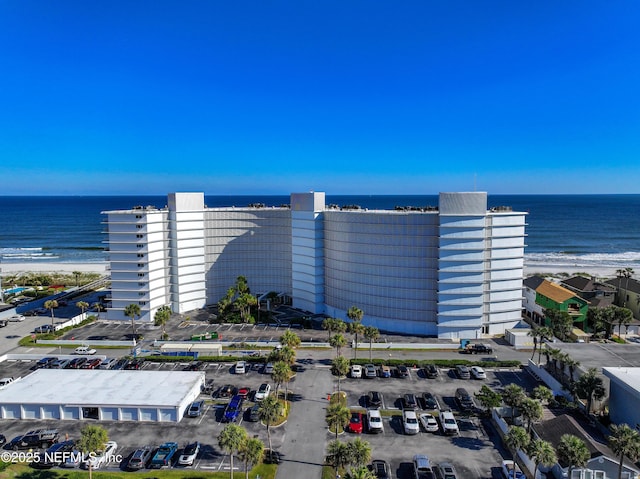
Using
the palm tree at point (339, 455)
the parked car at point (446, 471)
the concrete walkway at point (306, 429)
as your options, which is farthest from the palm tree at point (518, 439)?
the concrete walkway at point (306, 429)

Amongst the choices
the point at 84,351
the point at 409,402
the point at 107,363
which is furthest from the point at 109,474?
the point at 84,351

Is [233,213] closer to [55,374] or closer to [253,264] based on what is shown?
[253,264]

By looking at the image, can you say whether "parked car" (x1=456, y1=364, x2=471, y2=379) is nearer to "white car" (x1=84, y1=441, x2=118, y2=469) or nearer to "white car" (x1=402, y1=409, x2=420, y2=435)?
"white car" (x1=402, y1=409, x2=420, y2=435)

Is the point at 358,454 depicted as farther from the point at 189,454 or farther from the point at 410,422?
the point at 189,454

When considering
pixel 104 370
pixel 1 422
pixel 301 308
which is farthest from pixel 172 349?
pixel 301 308

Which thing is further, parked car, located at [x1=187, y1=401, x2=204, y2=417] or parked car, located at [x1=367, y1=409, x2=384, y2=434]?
parked car, located at [x1=187, y1=401, x2=204, y2=417]

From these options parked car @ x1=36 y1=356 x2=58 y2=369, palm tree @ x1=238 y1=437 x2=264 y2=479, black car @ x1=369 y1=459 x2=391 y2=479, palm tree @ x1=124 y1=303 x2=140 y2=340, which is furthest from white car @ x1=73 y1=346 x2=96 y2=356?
black car @ x1=369 y1=459 x2=391 y2=479
